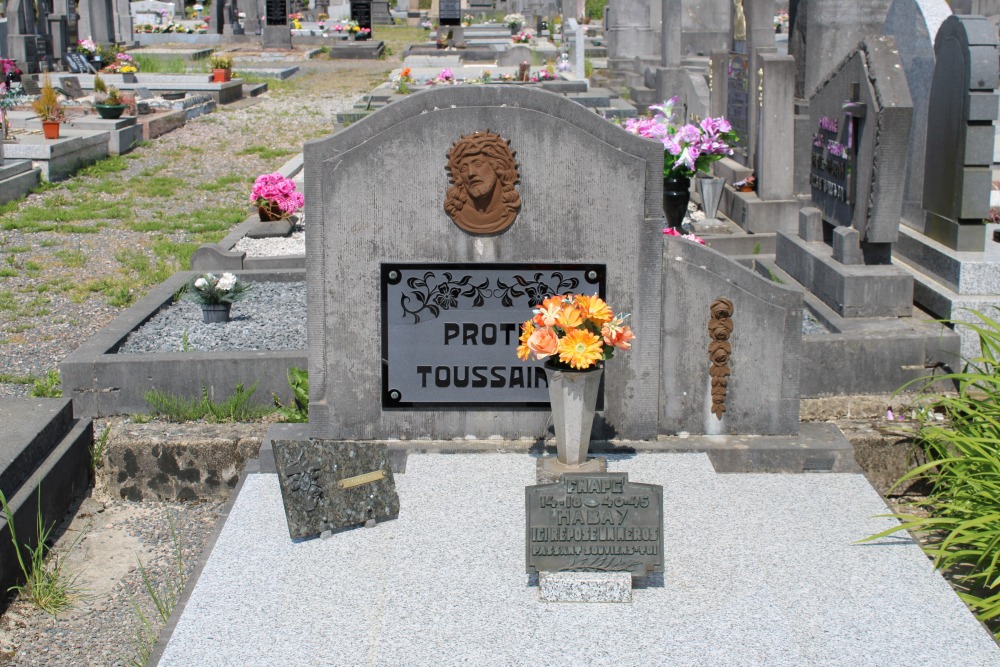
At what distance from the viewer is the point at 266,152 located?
17000 mm

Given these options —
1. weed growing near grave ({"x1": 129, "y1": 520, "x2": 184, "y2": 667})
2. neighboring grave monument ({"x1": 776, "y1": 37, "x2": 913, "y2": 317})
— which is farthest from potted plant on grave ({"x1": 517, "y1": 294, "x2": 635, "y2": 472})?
neighboring grave monument ({"x1": 776, "y1": 37, "x2": 913, "y2": 317})

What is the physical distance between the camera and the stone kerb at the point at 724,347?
5.27 meters

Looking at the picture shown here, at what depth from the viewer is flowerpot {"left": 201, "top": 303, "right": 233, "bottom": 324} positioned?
294 inches

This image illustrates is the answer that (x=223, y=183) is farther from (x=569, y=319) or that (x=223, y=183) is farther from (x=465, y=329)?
(x=569, y=319)

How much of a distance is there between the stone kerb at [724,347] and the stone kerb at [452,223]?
0.10 meters

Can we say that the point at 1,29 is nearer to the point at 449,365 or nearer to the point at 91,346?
the point at 91,346

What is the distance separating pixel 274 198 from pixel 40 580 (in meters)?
6.30

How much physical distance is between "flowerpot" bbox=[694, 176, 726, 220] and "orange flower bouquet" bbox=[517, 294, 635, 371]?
6289mm

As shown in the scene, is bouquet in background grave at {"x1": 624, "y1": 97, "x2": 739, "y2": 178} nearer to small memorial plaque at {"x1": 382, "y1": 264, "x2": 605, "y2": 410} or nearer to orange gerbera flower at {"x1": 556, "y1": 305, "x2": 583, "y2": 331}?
small memorial plaque at {"x1": 382, "y1": 264, "x2": 605, "y2": 410}

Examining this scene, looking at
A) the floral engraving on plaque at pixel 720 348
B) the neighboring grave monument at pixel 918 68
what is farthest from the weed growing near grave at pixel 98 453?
the neighboring grave monument at pixel 918 68

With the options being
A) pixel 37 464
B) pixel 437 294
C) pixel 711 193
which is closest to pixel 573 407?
pixel 437 294

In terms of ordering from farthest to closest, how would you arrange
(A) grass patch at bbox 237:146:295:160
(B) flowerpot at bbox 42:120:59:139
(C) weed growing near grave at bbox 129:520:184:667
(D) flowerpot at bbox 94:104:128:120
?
1. (D) flowerpot at bbox 94:104:128:120
2. (A) grass patch at bbox 237:146:295:160
3. (B) flowerpot at bbox 42:120:59:139
4. (C) weed growing near grave at bbox 129:520:184:667

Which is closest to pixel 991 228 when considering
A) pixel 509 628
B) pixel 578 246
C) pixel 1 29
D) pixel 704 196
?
pixel 704 196

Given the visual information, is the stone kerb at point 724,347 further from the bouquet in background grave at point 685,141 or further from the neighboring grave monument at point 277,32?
the neighboring grave monument at point 277,32
